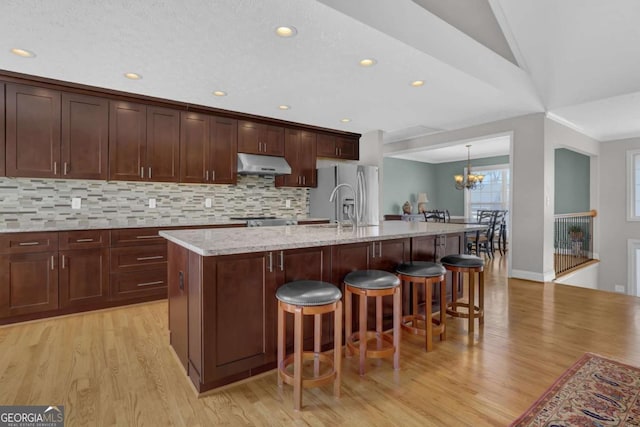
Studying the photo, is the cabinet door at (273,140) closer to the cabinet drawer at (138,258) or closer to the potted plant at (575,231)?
the cabinet drawer at (138,258)

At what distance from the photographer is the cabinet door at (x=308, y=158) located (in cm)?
502

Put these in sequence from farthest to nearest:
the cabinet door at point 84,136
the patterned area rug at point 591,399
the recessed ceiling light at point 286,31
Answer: the cabinet door at point 84,136 < the recessed ceiling light at point 286,31 < the patterned area rug at point 591,399

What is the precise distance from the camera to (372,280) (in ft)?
6.57

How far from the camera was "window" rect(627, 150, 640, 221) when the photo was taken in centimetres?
575

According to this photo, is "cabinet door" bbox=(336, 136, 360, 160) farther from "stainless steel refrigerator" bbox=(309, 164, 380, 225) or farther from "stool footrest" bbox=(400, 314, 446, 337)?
"stool footrest" bbox=(400, 314, 446, 337)

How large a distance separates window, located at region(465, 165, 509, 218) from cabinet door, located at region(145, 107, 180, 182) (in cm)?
786

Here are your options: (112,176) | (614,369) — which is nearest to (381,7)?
(614,369)

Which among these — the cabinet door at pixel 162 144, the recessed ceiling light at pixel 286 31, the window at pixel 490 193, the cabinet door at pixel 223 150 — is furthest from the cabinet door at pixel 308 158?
the window at pixel 490 193

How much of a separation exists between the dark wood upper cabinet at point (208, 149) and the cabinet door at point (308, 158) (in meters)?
1.11

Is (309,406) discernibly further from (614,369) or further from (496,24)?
(496,24)

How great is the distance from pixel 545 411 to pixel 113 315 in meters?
3.61

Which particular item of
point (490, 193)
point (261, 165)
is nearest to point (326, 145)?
point (261, 165)

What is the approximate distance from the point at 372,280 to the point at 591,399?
1350mm

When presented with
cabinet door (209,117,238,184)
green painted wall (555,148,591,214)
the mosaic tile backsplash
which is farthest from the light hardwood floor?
green painted wall (555,148,591,214)
